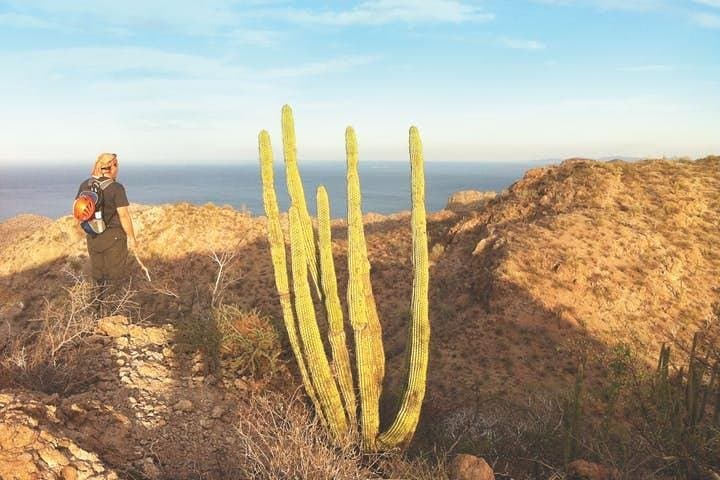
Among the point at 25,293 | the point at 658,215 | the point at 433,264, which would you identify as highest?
the point at 658,215

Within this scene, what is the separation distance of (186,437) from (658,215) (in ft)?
41.0

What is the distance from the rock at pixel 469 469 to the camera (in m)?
3.82

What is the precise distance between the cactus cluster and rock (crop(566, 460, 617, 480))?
4.91 ft

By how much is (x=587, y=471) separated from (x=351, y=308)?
2.60m

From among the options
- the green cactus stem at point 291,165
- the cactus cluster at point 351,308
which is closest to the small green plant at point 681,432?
the cactus cluster at point 351,308

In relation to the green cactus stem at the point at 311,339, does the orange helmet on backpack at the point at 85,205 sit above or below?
above

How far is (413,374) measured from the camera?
4871mm

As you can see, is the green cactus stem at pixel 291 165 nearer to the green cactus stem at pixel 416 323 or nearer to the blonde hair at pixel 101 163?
the green cactus stem at pixel 416 323

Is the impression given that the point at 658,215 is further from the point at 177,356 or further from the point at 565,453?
the point at 177,356

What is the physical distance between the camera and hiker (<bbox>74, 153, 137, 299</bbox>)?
19.3ft

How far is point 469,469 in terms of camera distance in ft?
12.8

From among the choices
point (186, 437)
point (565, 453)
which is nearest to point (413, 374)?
point (565, 453)

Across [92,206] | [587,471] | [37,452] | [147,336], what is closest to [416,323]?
[587,471]

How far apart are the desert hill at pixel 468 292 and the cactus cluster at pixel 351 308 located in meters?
0.92
